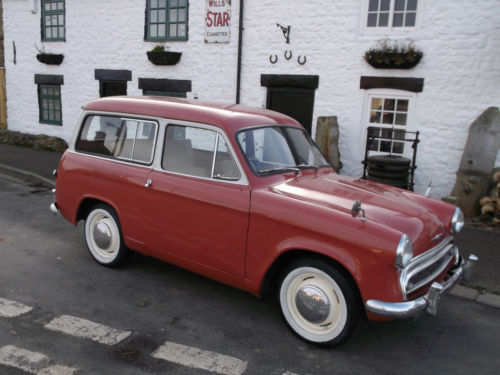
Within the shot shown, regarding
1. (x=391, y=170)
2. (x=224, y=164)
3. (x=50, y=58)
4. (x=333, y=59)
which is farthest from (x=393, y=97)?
(x=50, y=58)

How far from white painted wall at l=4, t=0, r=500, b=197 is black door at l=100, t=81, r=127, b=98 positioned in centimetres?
21

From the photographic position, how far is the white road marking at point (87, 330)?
3.58 meters

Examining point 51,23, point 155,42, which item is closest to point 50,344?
point 155,42

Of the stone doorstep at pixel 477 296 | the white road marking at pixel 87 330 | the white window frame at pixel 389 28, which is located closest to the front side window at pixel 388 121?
the white window frame at pixel 389 28

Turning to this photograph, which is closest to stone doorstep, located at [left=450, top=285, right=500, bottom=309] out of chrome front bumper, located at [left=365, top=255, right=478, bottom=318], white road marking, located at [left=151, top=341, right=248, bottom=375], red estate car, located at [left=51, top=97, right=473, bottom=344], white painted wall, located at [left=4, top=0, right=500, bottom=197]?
red estate car, located at [left=51, top=97, right=473, bottom=344]

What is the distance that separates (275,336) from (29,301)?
7.47 feet

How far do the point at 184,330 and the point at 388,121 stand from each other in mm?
6457

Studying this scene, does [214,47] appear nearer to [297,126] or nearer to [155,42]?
[155,42]

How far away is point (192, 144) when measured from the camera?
14.4 ft

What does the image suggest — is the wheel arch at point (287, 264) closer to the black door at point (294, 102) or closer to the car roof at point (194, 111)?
the car roof at point (194, 111)

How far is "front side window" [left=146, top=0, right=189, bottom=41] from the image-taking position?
1102 cm

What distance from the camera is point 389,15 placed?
27.9 ft

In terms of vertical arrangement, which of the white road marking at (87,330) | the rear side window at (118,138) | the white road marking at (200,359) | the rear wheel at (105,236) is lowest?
the white road marking at (87,330)

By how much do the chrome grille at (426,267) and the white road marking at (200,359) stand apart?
52.7 inches
